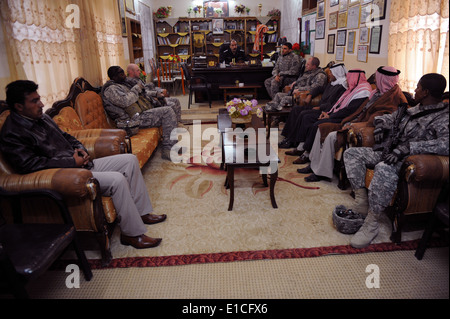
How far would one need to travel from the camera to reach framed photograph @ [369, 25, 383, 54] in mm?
3639

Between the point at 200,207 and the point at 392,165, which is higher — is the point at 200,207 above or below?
below

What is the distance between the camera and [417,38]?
2.84m

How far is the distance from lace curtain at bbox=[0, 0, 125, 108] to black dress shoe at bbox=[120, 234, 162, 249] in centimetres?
146

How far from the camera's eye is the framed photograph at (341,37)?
4.57 m

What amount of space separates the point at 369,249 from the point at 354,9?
3.52 metres

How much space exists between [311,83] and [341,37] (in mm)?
831

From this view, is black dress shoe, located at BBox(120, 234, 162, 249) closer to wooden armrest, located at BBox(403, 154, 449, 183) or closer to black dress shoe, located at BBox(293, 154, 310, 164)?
wooden armrest, located at BBox(403, 154, 449, 183)

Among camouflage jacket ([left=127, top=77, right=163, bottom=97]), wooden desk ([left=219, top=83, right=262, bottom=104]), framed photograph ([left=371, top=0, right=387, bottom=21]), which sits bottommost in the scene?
wooden desk ([left=219, top=83, right=262, bottom=104])

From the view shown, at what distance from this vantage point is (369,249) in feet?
6.92

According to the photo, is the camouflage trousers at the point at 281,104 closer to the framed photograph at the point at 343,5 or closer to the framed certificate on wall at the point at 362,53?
the framed certificate on wall at the point at 362,53

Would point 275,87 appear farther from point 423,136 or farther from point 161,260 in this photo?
point 161,260

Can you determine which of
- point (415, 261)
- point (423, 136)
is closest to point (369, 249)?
point (415, 261)

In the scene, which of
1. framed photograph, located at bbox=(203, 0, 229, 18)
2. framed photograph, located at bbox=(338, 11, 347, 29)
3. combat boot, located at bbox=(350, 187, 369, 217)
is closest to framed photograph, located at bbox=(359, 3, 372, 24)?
framed photograph, located at bbox=(338, 11, 347, 29)
